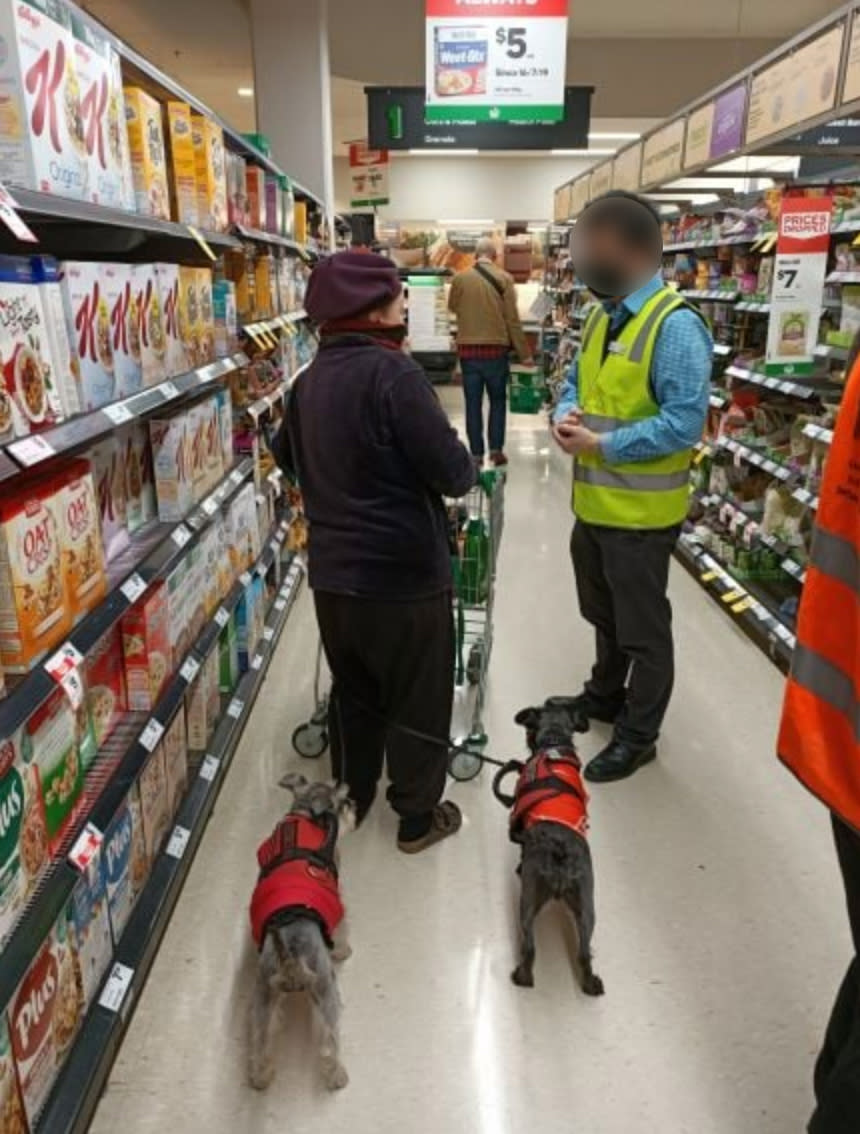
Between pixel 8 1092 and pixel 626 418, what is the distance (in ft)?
7.45

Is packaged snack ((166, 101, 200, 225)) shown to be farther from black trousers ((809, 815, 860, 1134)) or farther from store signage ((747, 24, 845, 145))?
store signage ((747, 24, 845, 145))

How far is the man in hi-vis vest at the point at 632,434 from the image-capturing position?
100 inches

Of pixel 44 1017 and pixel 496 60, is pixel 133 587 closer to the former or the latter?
pixel 44 1017

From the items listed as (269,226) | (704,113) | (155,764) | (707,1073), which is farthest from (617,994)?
(704,113)

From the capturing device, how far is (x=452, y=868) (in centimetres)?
261

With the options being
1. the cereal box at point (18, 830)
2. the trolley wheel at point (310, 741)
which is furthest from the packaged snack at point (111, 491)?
the trolley wheel at point (310, 741)

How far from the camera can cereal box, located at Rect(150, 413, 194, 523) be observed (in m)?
2.43

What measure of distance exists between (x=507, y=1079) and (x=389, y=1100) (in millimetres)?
271

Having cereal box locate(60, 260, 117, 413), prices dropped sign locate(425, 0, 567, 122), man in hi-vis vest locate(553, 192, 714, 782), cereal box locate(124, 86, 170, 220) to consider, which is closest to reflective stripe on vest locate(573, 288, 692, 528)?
man in hi-vis vest locate(553, 192, 714, 782)

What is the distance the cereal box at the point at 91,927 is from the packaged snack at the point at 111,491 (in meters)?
0.75

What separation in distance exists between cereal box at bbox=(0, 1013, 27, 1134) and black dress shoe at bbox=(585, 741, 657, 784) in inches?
79.5

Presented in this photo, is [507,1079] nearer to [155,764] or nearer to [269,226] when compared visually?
[155,764]

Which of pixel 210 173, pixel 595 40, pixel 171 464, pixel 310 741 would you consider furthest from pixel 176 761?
pixel 595 40

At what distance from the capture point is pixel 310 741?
3.18 m
